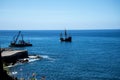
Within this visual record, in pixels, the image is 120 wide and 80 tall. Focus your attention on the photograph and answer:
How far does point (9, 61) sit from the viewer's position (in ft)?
213

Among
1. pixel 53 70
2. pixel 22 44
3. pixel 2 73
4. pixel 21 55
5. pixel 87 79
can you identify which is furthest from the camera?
pixel 22 44

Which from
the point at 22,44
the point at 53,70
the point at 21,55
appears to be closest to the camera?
the point at 53,70

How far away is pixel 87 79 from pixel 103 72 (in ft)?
25.8

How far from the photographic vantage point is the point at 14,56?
2694 inches

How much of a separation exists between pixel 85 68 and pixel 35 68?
43.5ft

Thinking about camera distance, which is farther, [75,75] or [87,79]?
[75,75]

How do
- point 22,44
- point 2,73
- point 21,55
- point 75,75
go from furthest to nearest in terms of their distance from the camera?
point 22,44, point 21,55, point 75,75, point 2,73

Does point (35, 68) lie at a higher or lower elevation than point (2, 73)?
lower

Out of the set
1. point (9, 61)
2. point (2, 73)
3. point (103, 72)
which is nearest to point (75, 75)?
point (103, 72)

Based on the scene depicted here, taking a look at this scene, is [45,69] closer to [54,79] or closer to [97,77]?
[54,79]

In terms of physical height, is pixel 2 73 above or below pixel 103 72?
above

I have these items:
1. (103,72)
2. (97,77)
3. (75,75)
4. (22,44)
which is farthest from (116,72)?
(22,44)

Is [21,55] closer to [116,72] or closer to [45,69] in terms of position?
[45,69]

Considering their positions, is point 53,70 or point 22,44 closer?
point 53,70
